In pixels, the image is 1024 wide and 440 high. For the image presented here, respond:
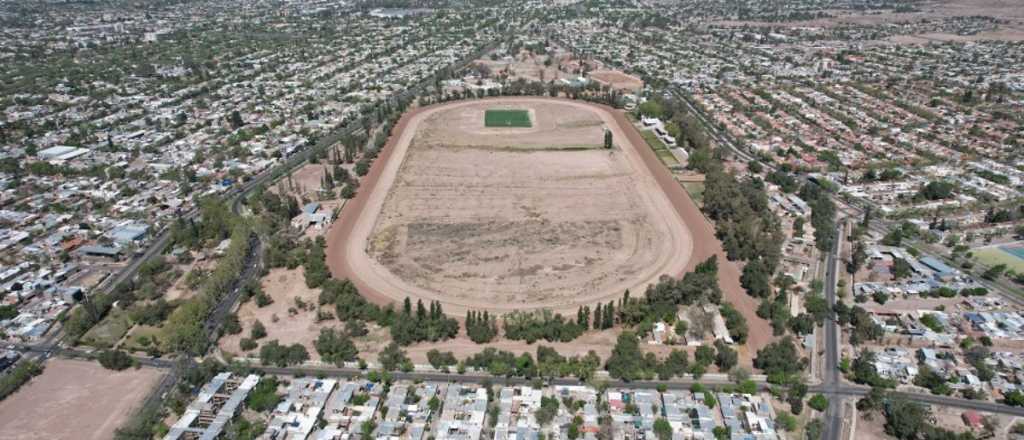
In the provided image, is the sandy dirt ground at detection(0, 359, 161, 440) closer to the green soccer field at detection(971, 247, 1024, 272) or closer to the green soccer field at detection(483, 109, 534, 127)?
the green soccer field at detection(483, 109, 534, 127)

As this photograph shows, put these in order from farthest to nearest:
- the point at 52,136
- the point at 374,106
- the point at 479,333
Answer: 1. the point at 374,106
2. the point at 52,136
3. the point at 479,333

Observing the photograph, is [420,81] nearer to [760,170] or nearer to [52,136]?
[52,136]

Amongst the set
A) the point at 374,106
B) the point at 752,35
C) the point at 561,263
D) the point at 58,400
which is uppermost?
the point at 752,35

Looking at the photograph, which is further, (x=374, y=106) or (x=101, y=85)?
(x=101, y=85)

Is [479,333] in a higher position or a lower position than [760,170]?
lower

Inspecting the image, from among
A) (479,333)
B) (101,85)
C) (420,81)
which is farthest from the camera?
(420,81)

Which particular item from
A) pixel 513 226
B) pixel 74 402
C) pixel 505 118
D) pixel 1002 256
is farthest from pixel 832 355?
pixel 505 118

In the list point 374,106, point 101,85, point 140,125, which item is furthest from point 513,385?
point 101,85

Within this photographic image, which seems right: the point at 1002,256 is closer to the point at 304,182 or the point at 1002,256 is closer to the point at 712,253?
the point at 712,253

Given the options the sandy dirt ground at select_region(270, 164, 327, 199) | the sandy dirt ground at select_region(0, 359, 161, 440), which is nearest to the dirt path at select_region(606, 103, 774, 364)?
the sandy dirt ground at select_region(0, 359, 161, 440)
